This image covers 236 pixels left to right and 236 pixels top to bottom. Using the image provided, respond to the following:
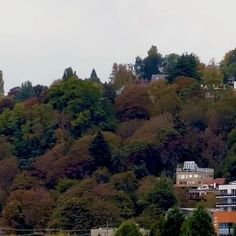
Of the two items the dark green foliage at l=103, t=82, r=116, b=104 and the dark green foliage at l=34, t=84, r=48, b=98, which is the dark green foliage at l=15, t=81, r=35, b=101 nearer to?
the dark green foliage at l=34, t=84, r=48, b=98

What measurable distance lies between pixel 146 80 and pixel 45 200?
103 ft

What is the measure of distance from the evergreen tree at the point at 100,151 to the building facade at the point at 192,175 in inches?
143

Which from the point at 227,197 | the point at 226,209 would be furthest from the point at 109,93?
the point at 226,209

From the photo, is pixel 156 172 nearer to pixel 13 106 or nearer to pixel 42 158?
pixel 42 158

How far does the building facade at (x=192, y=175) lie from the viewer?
75.3m

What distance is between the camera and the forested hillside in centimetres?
6875

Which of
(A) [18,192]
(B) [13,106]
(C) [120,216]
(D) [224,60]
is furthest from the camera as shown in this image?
(D) [224,60]

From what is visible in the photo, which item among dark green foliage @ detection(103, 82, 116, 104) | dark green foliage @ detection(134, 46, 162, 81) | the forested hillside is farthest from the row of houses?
dark green foliage @ detection(134, 46, 162, 81)

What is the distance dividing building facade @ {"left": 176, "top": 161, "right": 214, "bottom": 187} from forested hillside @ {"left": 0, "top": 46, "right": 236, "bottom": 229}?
494mm

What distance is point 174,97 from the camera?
276ft

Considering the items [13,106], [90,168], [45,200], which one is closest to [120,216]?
[45,200]

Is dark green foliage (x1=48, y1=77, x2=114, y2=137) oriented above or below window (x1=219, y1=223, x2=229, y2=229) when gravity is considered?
above

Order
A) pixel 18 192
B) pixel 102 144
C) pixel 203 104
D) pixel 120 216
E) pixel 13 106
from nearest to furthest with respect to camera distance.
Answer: pixel 120 216 → pixel 18 192 → pixel 102 144 → pixel 203 104 → pixel 13 106

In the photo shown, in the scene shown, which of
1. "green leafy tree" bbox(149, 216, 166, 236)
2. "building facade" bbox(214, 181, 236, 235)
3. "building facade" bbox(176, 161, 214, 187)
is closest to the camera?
"green leafy tree" bbox(149, 216, 166, 236)
